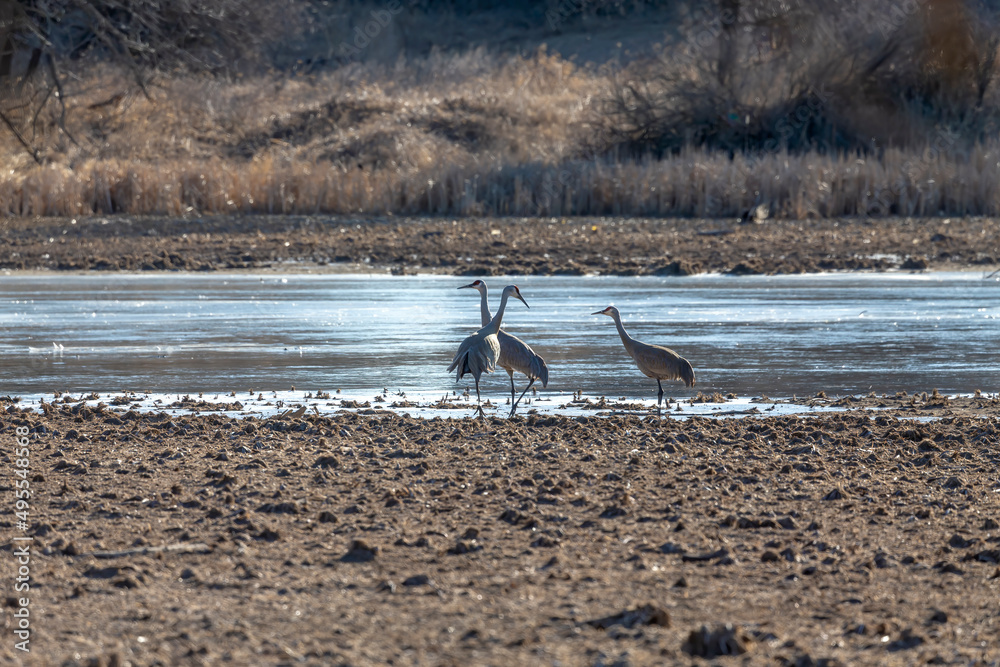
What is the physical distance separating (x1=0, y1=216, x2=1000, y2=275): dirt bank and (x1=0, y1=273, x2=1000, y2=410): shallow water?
104 cm

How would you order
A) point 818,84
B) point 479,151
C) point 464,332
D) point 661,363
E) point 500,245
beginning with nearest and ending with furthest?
1. point 661,363
2. point 464,332
3. point 500,245
4. point 818,84
5. point 479,151

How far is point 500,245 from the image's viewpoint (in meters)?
23.9

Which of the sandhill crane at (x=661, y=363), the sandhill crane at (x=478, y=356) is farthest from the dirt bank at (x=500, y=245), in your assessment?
the sandhill crane at (x=478, y=356)

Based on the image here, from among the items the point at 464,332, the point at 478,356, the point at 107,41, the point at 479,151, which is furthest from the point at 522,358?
the point at 107,41

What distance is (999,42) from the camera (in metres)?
37.0

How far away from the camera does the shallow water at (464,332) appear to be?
11.6m

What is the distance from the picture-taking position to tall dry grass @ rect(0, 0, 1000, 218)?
1139 inches

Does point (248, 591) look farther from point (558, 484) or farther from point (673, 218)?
point (673, 218)

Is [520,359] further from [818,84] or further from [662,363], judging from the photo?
[818,84]

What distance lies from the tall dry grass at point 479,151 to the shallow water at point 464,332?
769 centimetres

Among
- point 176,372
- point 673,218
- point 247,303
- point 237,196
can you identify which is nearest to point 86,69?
point 237,196

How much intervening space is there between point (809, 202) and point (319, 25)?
31.1 m

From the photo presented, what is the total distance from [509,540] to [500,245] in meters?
17.7

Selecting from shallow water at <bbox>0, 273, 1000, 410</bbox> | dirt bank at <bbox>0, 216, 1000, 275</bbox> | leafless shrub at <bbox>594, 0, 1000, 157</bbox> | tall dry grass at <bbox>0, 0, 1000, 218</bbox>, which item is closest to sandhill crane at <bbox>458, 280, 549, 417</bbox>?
shallow water at <bbox>0, 273, 1000, 410</bbox>
